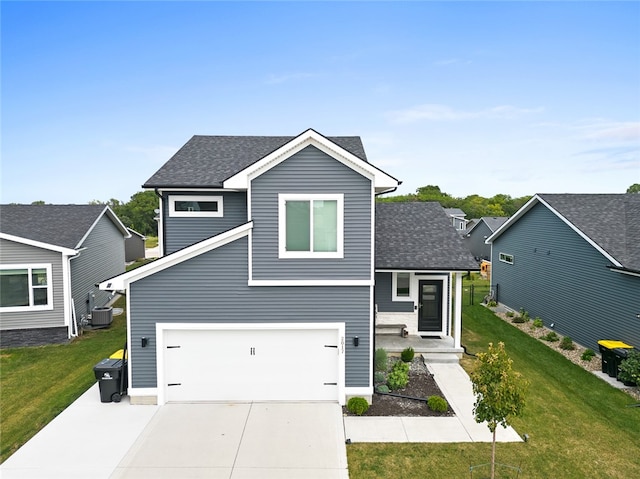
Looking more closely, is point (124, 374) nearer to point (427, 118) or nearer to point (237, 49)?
point (237, 49)

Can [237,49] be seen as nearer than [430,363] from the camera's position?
No

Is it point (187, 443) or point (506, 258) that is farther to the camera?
point (506, 258)

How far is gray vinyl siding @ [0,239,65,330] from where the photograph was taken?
1412 centimetres

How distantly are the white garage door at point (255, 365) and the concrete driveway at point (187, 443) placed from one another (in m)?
0.30

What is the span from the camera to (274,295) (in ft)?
30.1

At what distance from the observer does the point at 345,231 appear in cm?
902

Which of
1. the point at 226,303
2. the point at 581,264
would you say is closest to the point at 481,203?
the point at 581,264

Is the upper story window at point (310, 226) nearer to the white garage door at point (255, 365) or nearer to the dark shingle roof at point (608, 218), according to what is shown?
the white garage door at point (255, 365)

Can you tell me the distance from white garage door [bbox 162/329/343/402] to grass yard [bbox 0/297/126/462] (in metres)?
2.89

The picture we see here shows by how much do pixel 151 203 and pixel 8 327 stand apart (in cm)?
6177

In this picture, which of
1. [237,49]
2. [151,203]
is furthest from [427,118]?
[151,203]

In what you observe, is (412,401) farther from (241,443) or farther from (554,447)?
(241,443)

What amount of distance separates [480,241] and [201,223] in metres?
33.7

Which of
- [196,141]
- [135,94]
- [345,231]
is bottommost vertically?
[345,231]
